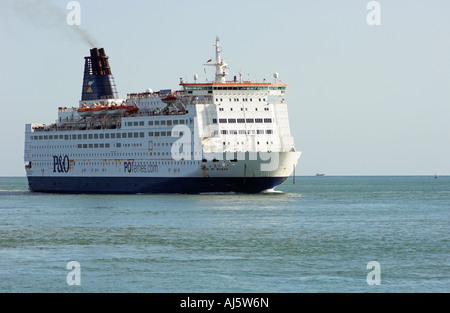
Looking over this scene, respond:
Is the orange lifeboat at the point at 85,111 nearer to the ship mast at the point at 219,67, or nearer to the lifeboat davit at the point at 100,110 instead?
the lifeboat davit at the point at 100,110

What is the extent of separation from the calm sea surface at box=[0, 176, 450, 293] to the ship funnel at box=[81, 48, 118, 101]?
28.4 meters

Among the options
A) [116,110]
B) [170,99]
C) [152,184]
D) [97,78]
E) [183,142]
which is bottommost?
[152,184]

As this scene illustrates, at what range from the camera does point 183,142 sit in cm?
7062

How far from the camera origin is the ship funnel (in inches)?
3450

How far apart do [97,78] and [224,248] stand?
54448 mm

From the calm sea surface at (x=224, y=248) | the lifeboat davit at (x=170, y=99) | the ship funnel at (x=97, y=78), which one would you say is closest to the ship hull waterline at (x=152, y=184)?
the lifeboat davit at (x=170, y=99)

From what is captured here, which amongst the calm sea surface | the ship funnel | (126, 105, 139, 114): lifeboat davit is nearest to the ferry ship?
(126, 105, 139, 114): lifeboat davit

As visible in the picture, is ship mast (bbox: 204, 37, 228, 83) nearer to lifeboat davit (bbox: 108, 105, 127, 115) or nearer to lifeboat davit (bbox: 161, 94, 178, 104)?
lifeboat davit (bbox: 161, 94, 178, 104)

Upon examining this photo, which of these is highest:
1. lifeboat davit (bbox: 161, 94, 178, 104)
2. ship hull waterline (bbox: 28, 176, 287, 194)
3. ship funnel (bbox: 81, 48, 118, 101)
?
ship funnel (bbox: 81, 48, 118, 101)

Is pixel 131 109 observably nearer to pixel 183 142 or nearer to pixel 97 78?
pixel 183 142

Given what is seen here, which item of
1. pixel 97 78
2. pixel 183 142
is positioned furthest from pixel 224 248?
pixel 97 78

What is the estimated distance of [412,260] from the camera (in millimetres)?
33156

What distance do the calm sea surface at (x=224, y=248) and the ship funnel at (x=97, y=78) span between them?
28376 mm
